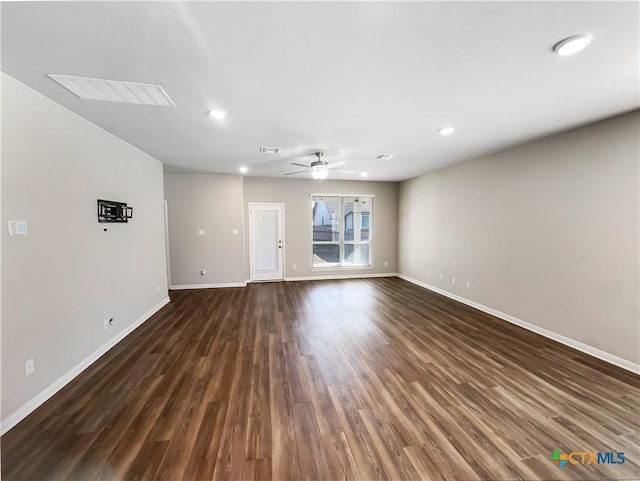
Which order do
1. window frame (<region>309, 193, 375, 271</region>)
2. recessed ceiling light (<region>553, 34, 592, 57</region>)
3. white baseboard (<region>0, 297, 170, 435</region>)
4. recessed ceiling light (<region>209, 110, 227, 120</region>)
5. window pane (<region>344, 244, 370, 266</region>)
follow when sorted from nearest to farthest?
recessed ceiling light (<region>553, 34, 592, 57</region>), white baseboard (<region>0, 297, 170, 435</region>), recessed ceiling light (<region>209, 110, 227, 120</region>), window frame (<region>309, 193, 375, 271</region>), window pane (<region>344, 244, 370, 266</region>)

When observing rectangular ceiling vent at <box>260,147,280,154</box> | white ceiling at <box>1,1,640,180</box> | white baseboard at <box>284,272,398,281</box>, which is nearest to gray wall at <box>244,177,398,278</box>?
white baseboard at <box>284,272,398,281</box>

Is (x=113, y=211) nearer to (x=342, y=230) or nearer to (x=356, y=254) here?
(x=342, y=230)

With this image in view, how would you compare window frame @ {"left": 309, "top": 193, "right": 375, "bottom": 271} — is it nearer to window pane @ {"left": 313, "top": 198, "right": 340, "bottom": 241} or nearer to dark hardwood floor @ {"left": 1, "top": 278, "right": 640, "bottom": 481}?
window pane @ {"left": 313, "top": 198, "right": 340, "bottom": 241}

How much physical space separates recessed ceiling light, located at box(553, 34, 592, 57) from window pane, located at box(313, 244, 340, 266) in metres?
5.87

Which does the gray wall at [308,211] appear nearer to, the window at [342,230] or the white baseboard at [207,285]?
the window at [342,230]

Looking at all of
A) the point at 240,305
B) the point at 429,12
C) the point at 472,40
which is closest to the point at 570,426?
the point at 472,40

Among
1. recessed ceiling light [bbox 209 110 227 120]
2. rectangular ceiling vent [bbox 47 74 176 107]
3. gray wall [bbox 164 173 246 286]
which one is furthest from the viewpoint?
gray wall [bbox 164 173 246 286]

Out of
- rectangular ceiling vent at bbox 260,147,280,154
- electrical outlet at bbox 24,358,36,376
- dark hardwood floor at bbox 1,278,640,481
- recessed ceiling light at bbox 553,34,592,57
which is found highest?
rectangular ceiling vent at bbox 260,147,280,154

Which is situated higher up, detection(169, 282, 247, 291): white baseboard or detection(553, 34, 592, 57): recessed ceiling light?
detection(553, 34, 592, 57): recessed ceiling light

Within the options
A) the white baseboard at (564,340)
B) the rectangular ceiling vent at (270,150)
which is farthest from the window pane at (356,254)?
the rectangular ceiling vent at (270,150)

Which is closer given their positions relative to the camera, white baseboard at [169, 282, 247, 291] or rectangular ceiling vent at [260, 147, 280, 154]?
rectangular ceiling vent at [260, 147, 280, 154]

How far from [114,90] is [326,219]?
541cm

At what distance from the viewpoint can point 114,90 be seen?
219 centimetres

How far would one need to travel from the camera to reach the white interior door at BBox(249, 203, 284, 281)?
6.66 metres
